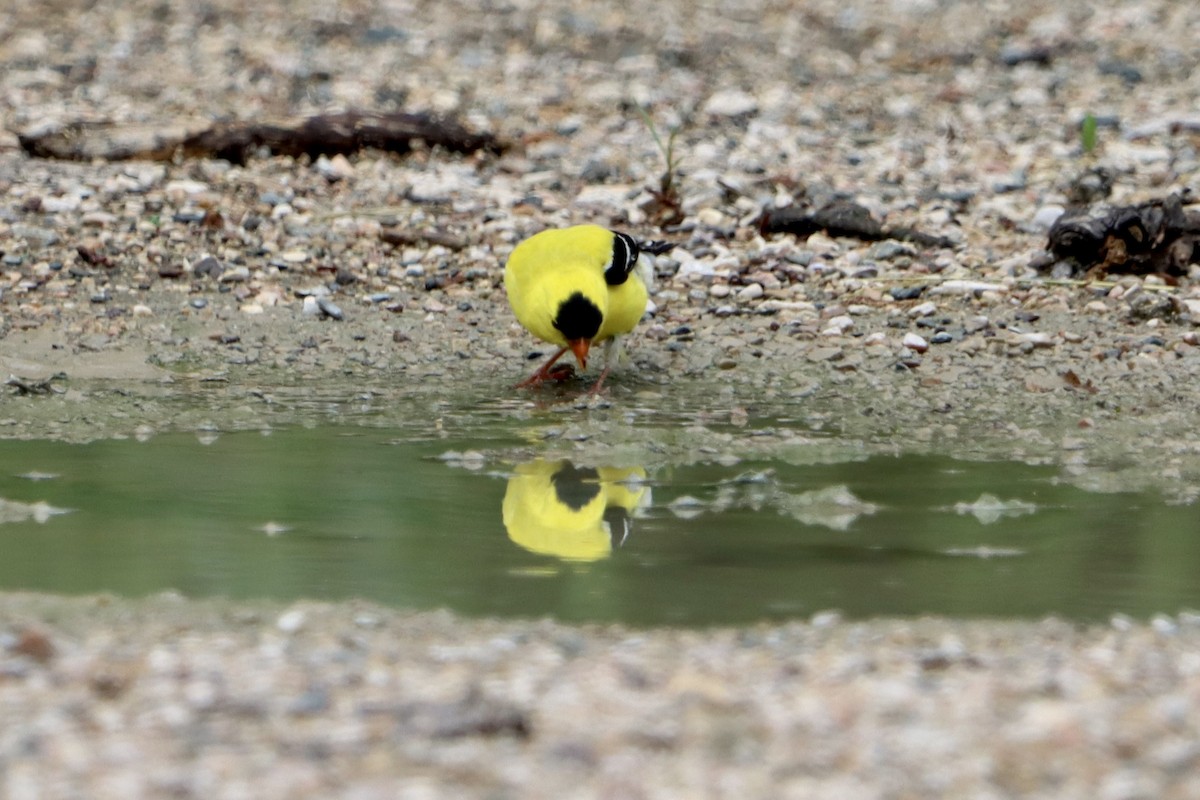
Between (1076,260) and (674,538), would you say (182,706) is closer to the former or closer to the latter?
(674,538)

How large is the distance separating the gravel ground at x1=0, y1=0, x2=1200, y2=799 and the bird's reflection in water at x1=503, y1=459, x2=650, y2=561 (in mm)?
317

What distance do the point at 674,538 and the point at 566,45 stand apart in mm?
9120

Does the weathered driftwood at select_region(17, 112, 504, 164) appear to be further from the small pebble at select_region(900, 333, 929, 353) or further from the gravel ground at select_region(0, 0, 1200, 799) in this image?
the small pebble at select_region(900, 333, 929, 353)

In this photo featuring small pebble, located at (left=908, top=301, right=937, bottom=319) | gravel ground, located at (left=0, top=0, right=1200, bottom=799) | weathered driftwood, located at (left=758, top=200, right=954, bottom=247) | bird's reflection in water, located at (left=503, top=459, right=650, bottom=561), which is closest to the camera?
gravel ground, located at (left=0, top=0, right=1200, bottom=799)

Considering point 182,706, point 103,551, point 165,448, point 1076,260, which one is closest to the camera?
point 182,706

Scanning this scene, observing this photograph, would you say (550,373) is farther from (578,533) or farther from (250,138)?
(250,138)

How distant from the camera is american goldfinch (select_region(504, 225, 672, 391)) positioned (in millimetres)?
6602

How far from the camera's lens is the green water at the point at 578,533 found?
4.39 metres

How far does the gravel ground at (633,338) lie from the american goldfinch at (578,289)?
286 mm

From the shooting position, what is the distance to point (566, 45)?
44.3 feet

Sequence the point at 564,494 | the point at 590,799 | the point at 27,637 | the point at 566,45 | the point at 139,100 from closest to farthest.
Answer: the point at 590,799
the point at 27,637
the point at 564,494
the point at 139,100
the point at 566,45

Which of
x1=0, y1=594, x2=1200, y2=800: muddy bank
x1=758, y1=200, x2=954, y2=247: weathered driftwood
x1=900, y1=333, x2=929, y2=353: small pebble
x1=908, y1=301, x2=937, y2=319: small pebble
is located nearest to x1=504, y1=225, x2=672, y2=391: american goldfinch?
x1=900, y1=333, x2=929, y2=353: small pebble

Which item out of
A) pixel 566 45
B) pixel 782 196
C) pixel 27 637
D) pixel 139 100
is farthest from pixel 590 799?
pixel 566 45

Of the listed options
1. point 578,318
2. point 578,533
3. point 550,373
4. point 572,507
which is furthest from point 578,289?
point 578,533
